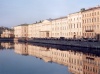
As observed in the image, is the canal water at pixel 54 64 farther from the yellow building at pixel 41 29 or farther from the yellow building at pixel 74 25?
the yellow building at pixel 41 29

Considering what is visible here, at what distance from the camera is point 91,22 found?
6656 centimetres

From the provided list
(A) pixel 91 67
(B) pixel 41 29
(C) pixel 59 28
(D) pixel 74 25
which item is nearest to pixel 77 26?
(D) pixel 74 25

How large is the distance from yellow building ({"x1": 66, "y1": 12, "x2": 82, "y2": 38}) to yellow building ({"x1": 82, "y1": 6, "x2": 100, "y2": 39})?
2.61 m

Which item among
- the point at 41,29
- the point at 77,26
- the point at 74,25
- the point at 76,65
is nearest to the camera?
the point at 76,65

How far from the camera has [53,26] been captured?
101 m

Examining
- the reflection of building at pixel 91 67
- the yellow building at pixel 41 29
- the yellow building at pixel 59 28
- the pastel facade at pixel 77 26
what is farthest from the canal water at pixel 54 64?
the yellow building at pixel 41 29

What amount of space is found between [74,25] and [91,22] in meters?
11.0

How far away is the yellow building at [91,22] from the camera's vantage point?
62.9 meters

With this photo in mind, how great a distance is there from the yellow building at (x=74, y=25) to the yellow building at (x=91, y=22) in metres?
2.61

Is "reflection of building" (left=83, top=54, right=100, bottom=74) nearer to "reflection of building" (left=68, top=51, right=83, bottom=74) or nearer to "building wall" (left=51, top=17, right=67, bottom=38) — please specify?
"reflection of building" (left=68, top=51, right=83, bottom=74)

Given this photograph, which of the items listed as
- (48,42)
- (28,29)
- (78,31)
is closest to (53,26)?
(48,42)

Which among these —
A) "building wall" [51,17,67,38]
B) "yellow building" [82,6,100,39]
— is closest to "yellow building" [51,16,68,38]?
"building wall" [51,17,67,38]

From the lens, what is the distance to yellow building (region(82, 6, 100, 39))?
62906 millimetres

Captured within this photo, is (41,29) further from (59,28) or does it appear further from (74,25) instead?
(74,25)
